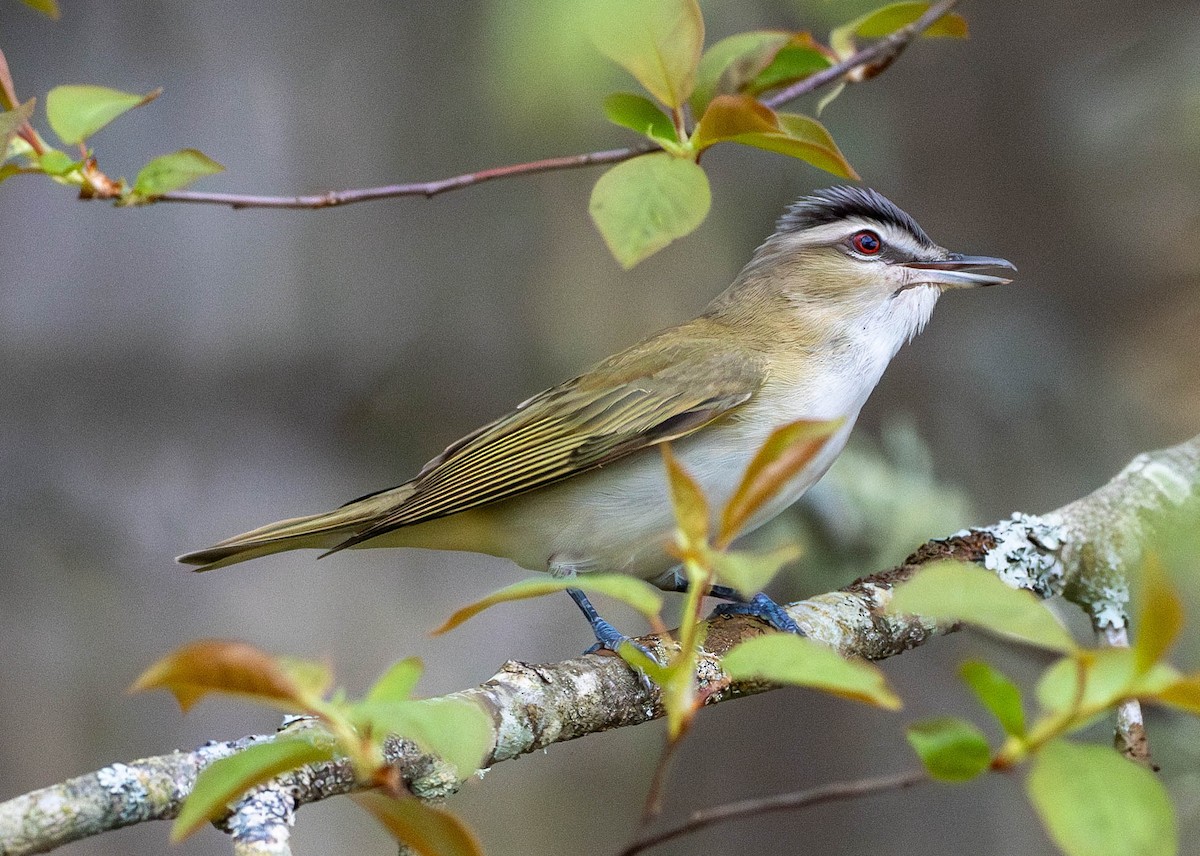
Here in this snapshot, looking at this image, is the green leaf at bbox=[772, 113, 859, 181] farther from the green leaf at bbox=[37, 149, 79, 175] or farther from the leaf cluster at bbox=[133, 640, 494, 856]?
the green leaf at bbox=[37, 149, 79, 175]

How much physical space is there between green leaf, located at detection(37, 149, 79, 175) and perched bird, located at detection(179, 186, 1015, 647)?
1319 millimetres

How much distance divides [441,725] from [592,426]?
220 cm

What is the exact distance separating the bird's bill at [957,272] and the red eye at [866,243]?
128 mm

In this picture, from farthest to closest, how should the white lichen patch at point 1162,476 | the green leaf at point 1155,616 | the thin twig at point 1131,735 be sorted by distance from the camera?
the white lichen patch at point 1162,476 → the thin twig at point 1131,735 → the green leaf at point 1155,616

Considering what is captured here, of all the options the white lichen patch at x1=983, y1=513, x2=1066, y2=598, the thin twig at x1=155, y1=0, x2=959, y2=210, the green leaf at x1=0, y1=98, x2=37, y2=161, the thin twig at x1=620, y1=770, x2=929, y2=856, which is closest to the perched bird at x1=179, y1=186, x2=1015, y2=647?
the white lichen patch at x1=983, y1=513, x2=1066, y2=598

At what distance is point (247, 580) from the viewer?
4664 mm

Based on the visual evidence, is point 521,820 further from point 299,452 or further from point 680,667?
point 680,667

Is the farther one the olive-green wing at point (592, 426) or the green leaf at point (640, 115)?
the olive-green wing at point (592, 426)

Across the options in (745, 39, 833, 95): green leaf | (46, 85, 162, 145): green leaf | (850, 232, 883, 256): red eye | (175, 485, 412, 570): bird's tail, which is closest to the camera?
(46, 85, 162, 145): green leaf

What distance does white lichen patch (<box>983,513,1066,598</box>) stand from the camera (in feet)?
9.87

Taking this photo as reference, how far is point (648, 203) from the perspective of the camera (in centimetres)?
150

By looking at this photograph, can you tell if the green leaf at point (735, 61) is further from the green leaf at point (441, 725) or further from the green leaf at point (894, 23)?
the green leaf at point (441, 725)

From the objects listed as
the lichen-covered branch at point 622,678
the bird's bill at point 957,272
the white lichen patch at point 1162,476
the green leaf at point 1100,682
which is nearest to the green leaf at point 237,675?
the green leaf at point 1100,682

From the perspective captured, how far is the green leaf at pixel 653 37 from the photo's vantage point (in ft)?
4.88
